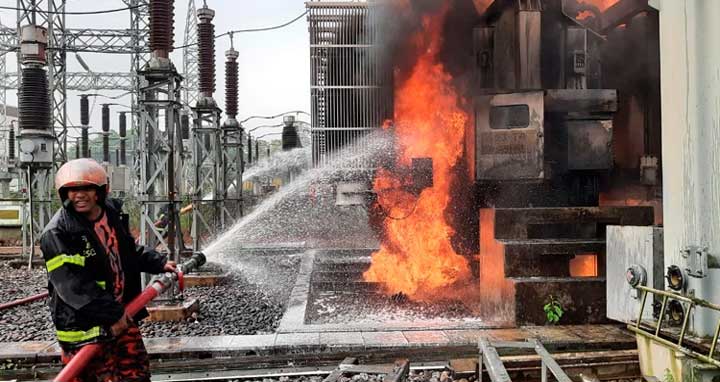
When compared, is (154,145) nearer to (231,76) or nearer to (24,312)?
(24,312)

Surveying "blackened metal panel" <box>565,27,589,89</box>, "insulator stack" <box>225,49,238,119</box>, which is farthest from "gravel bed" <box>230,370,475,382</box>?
"insulator stack" <box>225,49,238,119</box>

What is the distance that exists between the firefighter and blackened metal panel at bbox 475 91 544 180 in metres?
4.96

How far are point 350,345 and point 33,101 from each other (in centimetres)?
1381

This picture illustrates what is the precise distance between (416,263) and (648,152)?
399 centimetres

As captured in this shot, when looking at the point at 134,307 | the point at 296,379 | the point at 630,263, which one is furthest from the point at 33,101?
the point at 630,263

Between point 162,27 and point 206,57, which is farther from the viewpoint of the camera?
point 206,57

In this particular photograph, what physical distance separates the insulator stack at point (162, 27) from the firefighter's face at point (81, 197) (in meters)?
6.09

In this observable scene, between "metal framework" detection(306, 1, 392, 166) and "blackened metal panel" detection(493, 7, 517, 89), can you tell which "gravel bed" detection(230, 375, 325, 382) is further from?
"metal framework" detection(306, 1, 392, 166)

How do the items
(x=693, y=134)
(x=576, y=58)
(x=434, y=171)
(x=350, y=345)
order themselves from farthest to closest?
(x=434, y=171)
(x=576, y=58)
(x=350, y=345)
(x=693, y=134)

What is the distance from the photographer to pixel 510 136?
305 inches

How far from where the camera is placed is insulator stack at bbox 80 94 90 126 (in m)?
35.9

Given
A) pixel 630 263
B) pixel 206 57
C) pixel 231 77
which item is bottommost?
pixel 630 263

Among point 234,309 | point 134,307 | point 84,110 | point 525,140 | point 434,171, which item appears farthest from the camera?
point 84,110

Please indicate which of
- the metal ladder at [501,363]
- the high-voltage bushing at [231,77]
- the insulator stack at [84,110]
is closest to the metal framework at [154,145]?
the metal ladder at [501,363]
